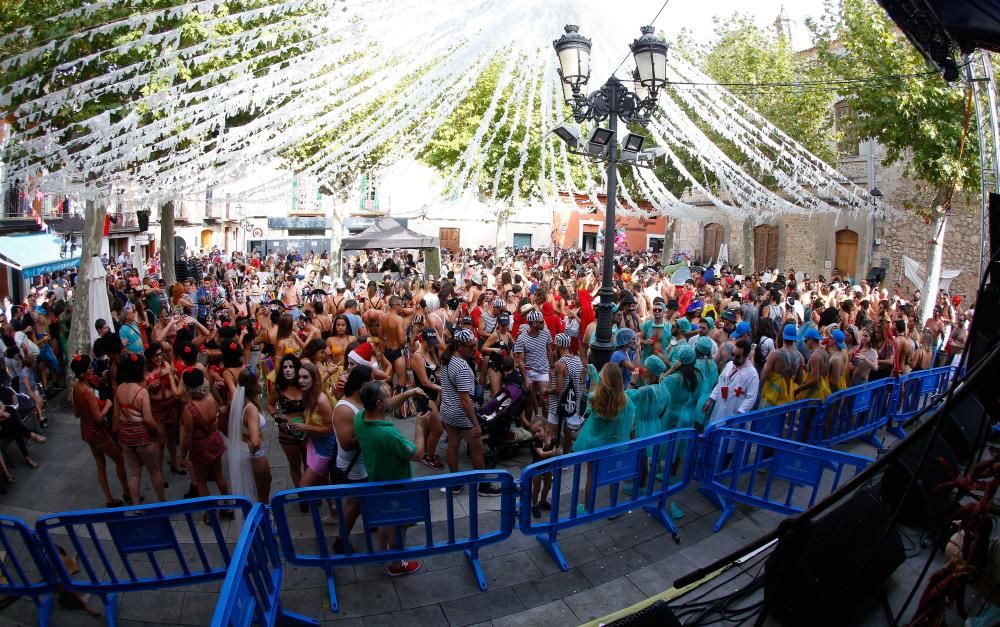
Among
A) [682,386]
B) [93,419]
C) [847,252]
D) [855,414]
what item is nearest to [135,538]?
[93,419]

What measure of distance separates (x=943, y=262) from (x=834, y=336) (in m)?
16.9

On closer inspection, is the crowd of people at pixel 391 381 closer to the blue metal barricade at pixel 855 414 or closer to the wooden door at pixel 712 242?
the blue metal barricade at pixel 855 414

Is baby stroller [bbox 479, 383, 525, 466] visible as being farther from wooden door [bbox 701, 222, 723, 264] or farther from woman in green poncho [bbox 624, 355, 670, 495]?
wooden door [bbox 701, 222, 723, 264]

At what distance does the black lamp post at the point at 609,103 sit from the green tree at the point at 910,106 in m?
7.63

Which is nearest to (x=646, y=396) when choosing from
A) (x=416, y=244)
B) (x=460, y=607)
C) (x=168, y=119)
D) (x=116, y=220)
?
(x=460, y=607)

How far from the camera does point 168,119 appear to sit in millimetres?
6652

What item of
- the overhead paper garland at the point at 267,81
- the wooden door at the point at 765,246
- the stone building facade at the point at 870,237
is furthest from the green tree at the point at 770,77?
the overhead paper garland at the point at 267,81

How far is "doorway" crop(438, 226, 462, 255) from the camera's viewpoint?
140 ft

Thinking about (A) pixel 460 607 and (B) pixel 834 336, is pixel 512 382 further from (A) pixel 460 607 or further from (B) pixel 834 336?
(B) pixel 834 336

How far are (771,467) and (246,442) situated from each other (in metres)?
4.49

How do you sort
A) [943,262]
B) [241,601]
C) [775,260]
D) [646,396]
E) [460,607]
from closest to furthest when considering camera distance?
1. [241,601]
2. [460,607]
3. [646,396]
4. [943,262]
5. [775,260]

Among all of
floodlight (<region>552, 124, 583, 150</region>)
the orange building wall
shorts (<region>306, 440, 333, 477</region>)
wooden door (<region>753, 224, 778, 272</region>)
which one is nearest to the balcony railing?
the orange building wall

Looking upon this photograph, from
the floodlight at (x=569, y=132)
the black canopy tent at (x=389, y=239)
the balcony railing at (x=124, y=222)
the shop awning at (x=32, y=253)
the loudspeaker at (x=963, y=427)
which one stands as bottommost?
the loudspeaker at (x=963, y=427)

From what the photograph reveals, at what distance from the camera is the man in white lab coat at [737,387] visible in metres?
6.34
